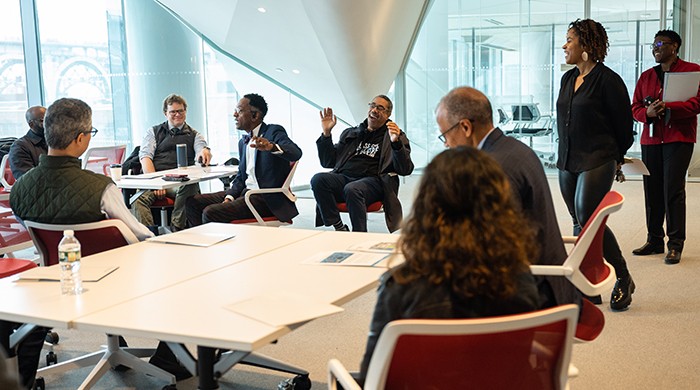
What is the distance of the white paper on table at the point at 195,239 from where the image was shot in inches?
138

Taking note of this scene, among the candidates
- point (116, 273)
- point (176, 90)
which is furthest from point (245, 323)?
point (176, 90)

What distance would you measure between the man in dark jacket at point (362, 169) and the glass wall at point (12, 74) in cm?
460

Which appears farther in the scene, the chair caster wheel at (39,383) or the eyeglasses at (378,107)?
the eyeglasses at (378,107)

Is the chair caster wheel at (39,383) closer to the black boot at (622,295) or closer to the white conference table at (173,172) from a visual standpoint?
the white conference table at (173,172)

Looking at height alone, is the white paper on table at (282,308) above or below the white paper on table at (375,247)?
above

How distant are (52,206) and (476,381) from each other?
2376mm

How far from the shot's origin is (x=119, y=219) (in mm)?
3564

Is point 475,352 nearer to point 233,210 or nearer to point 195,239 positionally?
point 195,239

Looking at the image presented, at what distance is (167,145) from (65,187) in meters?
3.55

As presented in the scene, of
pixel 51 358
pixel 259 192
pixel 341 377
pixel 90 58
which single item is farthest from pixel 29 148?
pixel 341 377

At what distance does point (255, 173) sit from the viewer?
19.6 ft

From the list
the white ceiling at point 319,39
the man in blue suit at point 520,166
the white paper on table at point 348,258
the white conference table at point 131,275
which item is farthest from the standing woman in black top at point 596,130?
the white ceiling at point 319,39

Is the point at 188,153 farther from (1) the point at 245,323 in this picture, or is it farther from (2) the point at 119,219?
(1) the point at 245,323

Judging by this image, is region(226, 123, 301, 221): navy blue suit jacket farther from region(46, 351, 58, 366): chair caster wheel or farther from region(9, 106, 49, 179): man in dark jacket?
region(46, 351, 58, 366): chair caster wheel
